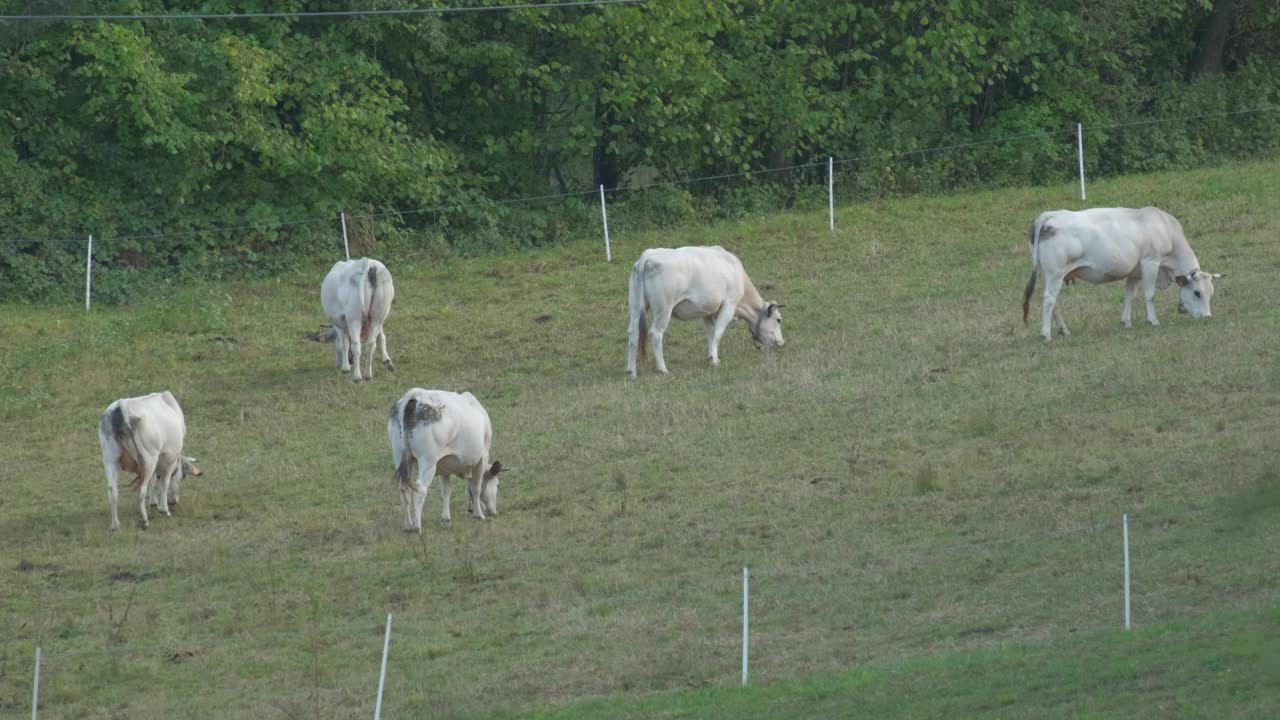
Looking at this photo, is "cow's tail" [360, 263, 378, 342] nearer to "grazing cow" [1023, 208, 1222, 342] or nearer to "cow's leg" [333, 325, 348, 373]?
"cow's leg" [333, 325, 348, 373]

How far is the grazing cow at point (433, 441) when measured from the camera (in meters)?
17.8

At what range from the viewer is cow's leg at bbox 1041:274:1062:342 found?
24.0m

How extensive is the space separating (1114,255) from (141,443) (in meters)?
12.8

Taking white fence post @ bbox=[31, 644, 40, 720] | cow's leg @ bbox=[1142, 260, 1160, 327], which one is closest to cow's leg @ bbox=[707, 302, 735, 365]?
cow's leg @ bbox=[1142, 260, 1160, 327]

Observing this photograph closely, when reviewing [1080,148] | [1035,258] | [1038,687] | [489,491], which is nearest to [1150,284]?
[1035,258]

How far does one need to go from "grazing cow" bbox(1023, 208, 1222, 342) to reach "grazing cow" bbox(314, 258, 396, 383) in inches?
361

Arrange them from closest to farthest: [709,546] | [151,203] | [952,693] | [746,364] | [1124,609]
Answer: [952,693] → [1124,609] → [709,546] → [746,364] → [151,203]

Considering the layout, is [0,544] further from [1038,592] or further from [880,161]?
[880,161]

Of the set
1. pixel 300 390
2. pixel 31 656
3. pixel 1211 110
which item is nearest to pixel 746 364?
pixel 300 390

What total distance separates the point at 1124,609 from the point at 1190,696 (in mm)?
2742

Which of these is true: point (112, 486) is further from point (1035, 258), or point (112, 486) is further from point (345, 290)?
point (1035, 258)

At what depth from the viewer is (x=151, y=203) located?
116 ft

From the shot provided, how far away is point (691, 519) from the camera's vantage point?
18078mm

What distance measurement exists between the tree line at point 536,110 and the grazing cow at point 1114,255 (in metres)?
13.4
